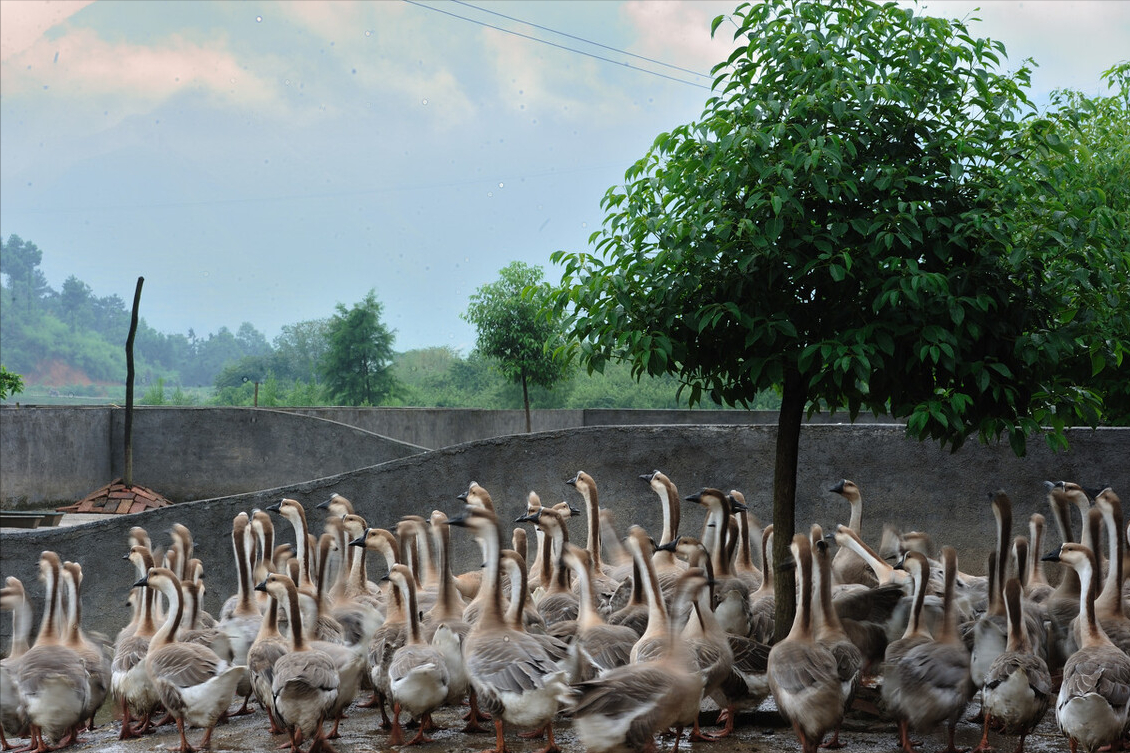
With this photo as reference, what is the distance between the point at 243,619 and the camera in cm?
852

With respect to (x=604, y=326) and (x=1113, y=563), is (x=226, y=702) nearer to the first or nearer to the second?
(x=604, y=326)

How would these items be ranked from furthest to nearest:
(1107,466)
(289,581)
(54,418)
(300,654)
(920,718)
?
(54,418) < (1107,466) < (289,581) < (300,654) < (920,718)

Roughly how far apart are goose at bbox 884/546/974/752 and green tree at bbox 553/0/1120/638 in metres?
1.50

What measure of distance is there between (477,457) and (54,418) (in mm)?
13332

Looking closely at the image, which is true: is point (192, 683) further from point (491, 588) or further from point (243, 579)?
point (491, 588)

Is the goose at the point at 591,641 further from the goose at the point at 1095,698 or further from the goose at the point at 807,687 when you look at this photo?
the goose at the point at 1095,698

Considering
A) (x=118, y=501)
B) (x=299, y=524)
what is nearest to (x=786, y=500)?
(x=299, y=524)

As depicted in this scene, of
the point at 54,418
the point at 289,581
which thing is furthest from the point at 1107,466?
the point at 54,418

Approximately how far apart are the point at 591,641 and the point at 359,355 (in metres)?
42.4

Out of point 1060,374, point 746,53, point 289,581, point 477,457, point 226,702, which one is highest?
point 746,53

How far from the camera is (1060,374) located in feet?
24.4

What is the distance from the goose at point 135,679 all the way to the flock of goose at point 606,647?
2 centimetres

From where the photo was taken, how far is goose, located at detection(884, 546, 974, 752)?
645cm

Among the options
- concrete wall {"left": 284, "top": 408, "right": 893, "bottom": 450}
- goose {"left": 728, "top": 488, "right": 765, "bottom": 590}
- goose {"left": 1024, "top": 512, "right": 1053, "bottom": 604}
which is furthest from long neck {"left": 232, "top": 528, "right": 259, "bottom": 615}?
concrete wall {"left": 284, "top": 408, "right": 893, "bottom": 450}
